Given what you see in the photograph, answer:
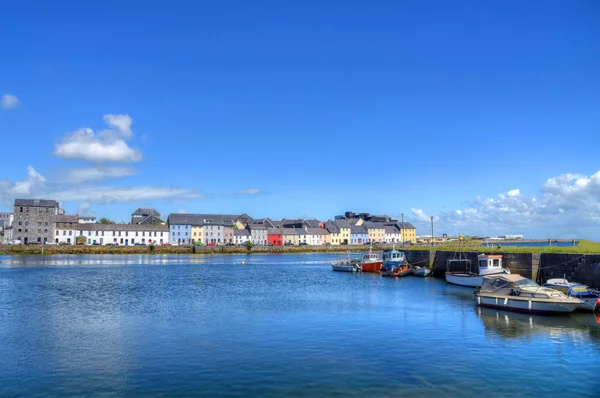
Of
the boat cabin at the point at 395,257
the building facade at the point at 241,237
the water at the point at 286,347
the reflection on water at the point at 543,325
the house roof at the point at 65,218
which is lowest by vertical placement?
the water at the point at 286,347

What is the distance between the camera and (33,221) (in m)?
152

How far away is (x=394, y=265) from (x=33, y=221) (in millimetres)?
125448

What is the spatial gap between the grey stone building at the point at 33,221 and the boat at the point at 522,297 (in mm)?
145870

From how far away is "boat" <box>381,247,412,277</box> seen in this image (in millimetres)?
74125

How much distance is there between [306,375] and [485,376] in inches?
317

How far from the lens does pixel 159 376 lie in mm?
21031

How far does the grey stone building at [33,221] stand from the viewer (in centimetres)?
15025

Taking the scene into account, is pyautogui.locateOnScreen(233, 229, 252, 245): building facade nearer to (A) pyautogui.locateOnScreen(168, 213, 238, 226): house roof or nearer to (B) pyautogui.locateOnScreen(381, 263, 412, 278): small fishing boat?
(A) pyautogui.locateOnScreen(168, 213, 238, 226): house roof

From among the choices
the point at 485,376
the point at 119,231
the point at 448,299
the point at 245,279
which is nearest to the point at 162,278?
the point at 245,279

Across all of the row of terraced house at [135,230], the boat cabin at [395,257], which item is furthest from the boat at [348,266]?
the row of terraced house at [135,230]

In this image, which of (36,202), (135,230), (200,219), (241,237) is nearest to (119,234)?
(135,230)

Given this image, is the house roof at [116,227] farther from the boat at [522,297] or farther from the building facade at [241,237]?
the boat at [522,297]

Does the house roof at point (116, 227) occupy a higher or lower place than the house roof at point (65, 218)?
lower

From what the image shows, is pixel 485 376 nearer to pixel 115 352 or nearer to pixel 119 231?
pixel 115 352
